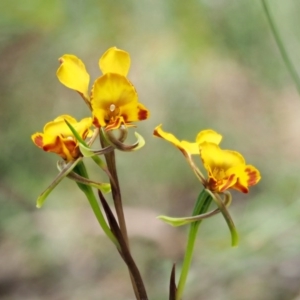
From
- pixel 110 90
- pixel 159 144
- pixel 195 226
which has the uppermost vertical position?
pixel 110 90

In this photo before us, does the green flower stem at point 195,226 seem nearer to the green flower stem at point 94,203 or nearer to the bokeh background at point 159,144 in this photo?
the green flower stem at point 94,203

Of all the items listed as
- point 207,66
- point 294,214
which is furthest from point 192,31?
point 294,214

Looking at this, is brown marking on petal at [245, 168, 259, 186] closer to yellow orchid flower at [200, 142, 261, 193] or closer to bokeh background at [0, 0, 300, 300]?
yellow orchid flower at [200, 142, 261, 193]

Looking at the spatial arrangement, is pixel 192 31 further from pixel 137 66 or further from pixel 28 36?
pixel 28 36

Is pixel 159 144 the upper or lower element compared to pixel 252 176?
lower

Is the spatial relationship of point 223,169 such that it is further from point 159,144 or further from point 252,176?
point 159,144

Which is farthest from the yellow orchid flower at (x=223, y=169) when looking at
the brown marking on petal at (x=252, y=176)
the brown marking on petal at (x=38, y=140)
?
the brown marking on petal at (x=38, y=140)

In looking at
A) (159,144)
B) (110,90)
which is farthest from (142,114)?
(159,144)

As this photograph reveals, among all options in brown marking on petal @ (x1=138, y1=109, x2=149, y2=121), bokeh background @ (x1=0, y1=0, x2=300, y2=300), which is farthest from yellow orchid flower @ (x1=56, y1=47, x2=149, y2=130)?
bokeh background @ (x1=0, y1=0, x2=300, y2=300)
